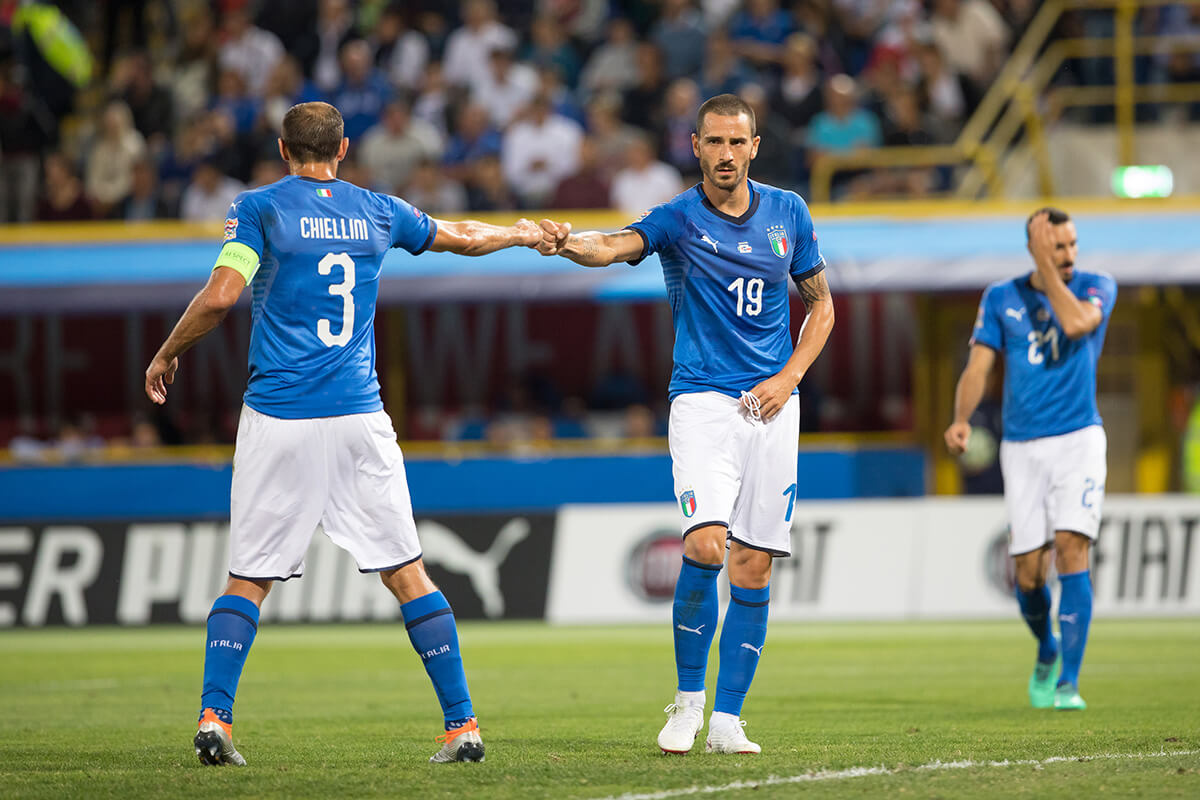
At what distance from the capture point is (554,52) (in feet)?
66.8

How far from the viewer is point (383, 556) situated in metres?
6.56

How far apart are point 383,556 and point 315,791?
0.98 meters

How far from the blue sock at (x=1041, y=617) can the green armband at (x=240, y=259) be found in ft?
14.9

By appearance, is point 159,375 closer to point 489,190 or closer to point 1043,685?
point 1043,685

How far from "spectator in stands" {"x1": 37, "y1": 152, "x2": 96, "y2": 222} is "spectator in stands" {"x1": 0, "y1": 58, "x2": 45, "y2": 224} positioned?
0.34 meters

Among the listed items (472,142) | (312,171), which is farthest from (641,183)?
(312,171)

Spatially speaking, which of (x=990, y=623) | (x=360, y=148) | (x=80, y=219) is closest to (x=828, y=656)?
(x=990, y=623)

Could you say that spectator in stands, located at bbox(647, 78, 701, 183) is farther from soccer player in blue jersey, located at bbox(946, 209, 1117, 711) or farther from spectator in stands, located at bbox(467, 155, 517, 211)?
soccer player in blue jersey, located at bbox(946, 209, 1117, 711)

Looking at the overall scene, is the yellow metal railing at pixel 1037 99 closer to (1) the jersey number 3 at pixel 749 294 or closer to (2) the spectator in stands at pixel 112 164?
(2) the spectator in stands at pixel 112 164

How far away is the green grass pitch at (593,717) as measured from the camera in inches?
241

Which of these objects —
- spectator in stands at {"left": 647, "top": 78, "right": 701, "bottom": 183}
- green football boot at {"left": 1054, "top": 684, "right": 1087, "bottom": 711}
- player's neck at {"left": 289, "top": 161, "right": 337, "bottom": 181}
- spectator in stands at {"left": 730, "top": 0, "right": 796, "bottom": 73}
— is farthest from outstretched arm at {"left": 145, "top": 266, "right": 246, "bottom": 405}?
spectator in stands at {"left": 730, "top": 0, "right": 796, "bottom": 73}

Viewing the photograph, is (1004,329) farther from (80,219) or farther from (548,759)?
(80,219)

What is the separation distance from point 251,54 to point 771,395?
15677mm

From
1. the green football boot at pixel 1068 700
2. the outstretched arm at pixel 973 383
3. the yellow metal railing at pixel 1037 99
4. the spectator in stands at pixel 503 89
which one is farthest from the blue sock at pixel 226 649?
the spectator in stands at pixel 503 89
